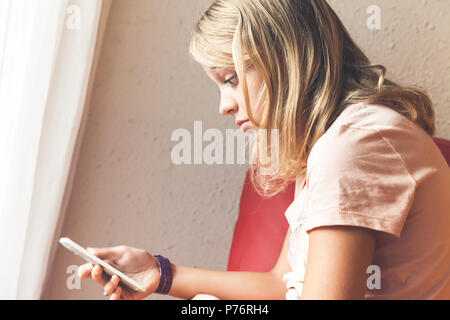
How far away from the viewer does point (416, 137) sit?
70cm

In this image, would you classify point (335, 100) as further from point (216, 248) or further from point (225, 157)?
point (216, 248)

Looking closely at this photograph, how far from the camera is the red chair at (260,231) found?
3.53 ft

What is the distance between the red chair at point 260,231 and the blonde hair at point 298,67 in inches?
11.1

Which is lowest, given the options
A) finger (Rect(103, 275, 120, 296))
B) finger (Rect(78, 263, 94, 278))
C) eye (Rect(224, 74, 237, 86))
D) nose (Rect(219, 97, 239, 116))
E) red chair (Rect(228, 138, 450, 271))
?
finger (Rect(103, 275, 120, 296))

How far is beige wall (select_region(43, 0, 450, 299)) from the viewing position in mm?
1203

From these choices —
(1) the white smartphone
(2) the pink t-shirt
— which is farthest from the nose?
(1) the white smartphone

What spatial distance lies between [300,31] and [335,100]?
0.42 ft

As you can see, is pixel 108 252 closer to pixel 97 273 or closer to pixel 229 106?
pixel 97 273

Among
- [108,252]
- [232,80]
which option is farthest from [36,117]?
[232,80]

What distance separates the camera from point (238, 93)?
2.78 ft

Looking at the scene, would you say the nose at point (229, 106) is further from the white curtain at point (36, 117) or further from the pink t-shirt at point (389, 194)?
the white curtain at point (36, 117)

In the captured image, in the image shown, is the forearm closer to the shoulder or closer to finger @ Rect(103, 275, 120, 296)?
finger @ Rect(103, 275, 120, 296)

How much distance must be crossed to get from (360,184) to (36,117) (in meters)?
0.66

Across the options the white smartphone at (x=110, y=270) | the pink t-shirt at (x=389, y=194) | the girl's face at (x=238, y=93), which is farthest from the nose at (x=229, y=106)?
the white smartphone at (x=110, y=270)
